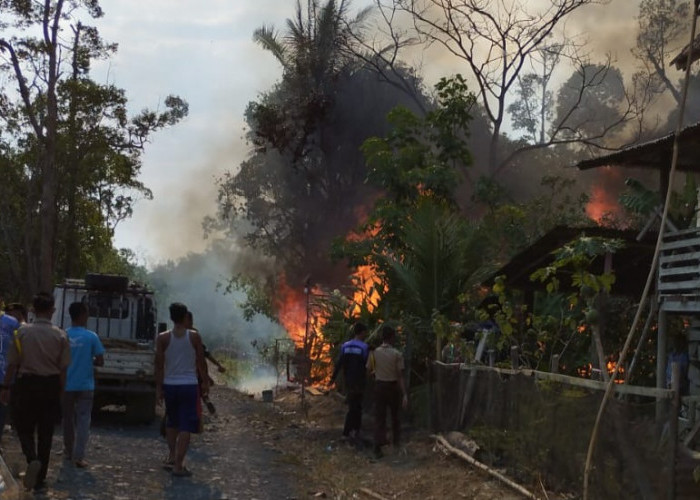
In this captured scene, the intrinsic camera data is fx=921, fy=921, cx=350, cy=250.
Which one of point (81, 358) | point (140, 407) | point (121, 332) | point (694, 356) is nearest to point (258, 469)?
point (81, 358)

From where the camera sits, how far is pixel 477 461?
35.7 ft

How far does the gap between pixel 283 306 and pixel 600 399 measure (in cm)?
3281

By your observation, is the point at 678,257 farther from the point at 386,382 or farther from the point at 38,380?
the point at 38,380

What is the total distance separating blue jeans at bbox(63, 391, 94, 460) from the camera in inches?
402

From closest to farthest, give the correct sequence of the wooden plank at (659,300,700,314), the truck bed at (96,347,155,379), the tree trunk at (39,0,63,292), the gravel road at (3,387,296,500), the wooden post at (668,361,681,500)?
the wooden post at (668,361,681,500), the gravel road at (3,387,296,500), the wooden plank at (659,300,700,314), the truck bed at (96,347,155,379), the tree trunk at (39,0,63,292)

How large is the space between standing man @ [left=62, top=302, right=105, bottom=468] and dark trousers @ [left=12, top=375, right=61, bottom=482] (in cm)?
147

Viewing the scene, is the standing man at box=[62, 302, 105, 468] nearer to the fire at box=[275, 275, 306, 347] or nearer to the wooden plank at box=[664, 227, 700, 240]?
the wooden plank at box=[664, 227, 700, 240]

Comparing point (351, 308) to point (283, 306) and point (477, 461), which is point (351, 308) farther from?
point (283, 306)

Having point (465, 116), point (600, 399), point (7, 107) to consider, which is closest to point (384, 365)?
point (600, 399)

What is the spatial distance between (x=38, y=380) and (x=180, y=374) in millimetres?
1516

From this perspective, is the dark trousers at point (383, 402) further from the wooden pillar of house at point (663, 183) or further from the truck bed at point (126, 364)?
the wooden pillar of house at point (663, 183)

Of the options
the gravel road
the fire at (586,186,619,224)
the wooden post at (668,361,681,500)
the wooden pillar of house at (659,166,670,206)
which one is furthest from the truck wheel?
the fire at (586,186,619,224)

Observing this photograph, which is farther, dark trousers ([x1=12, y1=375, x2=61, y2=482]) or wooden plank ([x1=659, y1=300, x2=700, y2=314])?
wooden plank ([x1=659, y1=300, x2=700, y2=314])

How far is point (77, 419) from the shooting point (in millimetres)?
10320
